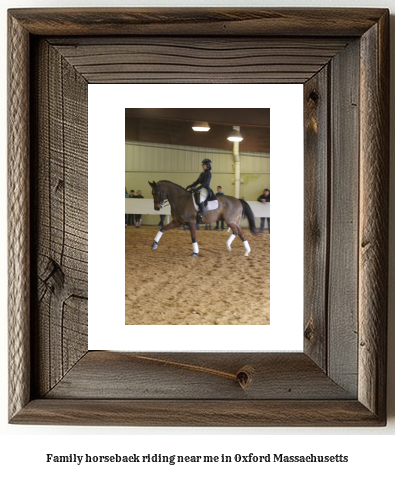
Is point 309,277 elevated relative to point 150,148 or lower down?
lower down

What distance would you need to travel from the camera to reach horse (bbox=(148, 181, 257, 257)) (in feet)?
1.72

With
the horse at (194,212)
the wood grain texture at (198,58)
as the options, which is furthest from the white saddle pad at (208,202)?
the wood grain texture at (198,58)

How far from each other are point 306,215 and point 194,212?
125mm

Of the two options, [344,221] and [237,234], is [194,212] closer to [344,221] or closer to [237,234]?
[237,234]

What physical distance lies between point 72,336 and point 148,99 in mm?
278

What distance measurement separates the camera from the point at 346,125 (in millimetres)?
522

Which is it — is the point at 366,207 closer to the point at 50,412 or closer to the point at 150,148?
the point at 150,148

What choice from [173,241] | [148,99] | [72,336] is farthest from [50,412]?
[148,99]

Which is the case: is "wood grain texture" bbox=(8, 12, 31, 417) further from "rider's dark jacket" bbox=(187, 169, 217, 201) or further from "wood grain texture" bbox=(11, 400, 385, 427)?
"rider's dark jacket" bbox=(187, 169, 217, 201)

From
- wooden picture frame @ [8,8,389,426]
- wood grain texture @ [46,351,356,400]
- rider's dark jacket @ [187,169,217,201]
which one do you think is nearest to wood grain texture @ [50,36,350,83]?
wooden picture frame @ [8,8,389,426]

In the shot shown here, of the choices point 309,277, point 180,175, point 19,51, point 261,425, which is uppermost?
point 19,51

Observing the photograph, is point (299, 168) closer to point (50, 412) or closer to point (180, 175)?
point (180, 175)

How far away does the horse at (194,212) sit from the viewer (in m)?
0.52

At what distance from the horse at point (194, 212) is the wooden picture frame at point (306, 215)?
72mm
